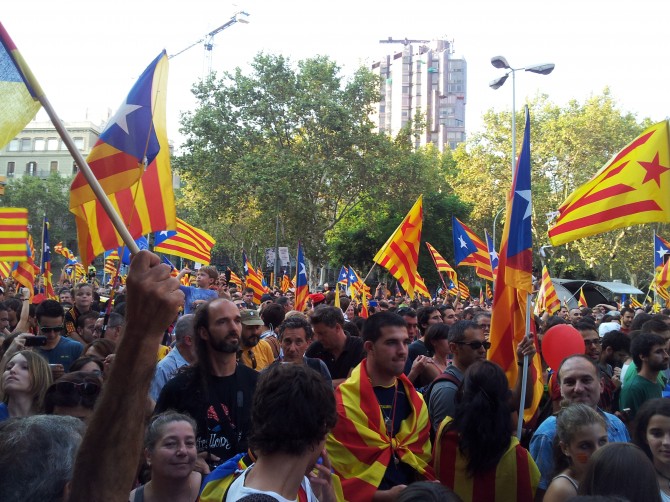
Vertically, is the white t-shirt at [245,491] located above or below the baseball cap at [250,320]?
below

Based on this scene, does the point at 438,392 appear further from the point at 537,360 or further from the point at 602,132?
the point at 602,132

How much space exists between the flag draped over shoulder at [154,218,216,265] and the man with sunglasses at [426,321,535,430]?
7011 millimetres

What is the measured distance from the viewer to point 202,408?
370 cm

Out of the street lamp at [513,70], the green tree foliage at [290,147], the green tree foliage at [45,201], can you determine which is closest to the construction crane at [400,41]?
the green tree foliage at [45,201]

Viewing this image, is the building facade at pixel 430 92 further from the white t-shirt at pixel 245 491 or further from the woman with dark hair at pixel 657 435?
the white t-shirt at pixel 245 491

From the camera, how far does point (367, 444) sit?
3.65 metres

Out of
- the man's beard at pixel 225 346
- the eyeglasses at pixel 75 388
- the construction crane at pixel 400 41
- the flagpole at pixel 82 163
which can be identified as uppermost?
the construction crane at pixel 400 41

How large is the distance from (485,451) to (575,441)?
1.41 feet

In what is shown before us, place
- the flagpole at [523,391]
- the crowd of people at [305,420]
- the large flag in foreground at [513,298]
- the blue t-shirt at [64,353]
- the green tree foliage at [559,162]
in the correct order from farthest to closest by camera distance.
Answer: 1. the green tree foliage at [559,162]
2. the blue t-shirt at [64,353]
3. the large flag in foreground at [513,298]
4. the flagpole at [523,391]
5. the crowd of people at [305,420]

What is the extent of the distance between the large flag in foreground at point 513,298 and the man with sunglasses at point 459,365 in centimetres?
8

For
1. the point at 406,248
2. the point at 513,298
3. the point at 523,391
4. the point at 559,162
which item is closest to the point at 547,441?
the point at 523,391

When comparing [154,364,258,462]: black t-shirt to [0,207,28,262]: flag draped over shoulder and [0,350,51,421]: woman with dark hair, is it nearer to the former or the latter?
[0,350,51,421]: woman with dark hair

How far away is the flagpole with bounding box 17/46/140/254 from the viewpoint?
7.36ft

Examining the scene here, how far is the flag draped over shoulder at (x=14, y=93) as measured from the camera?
271 cm
